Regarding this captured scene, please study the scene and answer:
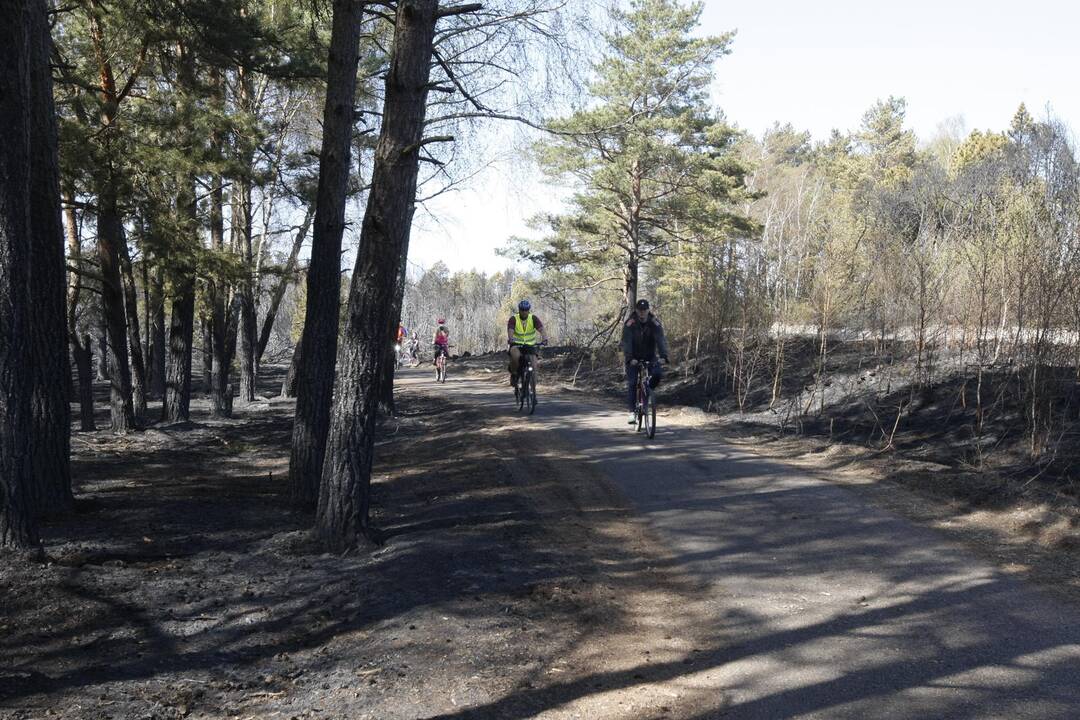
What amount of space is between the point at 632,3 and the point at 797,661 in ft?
96.1

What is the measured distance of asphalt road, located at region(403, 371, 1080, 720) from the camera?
4.71 m

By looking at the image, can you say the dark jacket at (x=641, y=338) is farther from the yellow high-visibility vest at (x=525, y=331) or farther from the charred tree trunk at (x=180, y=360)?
the charred tree trunk at (x=180, y=360)

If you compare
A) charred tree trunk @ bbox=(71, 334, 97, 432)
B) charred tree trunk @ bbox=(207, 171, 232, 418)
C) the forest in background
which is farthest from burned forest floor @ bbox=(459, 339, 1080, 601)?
charred tree trunk @ bbox=(71, 334, 97, 432)

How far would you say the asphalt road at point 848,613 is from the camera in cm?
471

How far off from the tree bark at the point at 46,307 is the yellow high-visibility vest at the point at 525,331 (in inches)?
350

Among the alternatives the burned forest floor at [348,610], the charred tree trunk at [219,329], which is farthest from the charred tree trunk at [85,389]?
the burned forest floor at [348,610]

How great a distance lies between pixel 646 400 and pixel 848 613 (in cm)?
776

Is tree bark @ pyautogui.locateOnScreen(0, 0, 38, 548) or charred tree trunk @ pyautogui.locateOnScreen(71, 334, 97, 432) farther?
charred tree trunk @ pyautogui.locateOnScreen(71, 334, 97, 432)

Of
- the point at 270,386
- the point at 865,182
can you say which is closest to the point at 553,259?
the point at 270,386

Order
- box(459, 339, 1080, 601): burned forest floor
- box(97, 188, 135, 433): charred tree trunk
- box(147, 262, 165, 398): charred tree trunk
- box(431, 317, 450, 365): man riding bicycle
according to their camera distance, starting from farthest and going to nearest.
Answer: box(431, 317, 450, 365): man riding bicycle
box(147, 262, 165, 398): charred tree trunk
box(97, 188, 135, 433): charred tree trunk
box(459, 339, 1080, 601): burned forest floor

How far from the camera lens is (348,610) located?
6.52 m

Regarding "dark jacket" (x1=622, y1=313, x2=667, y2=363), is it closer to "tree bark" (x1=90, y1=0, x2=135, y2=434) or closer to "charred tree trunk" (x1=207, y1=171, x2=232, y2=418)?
"tree bark" (x1=90, y1=0, x2=135, y2=434)

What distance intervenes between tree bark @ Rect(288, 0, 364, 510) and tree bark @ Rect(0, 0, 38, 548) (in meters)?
2.89

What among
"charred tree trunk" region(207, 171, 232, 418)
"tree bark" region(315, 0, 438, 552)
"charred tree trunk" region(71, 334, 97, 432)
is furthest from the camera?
"charred tree trunk" region(207, 171, 232, 418)
